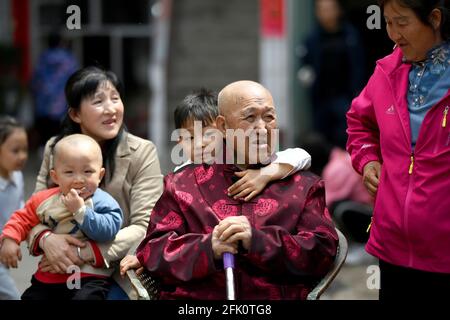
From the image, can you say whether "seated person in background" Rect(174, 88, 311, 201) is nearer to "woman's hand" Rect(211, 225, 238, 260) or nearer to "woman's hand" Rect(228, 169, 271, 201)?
"woman's hand" Rect(228, 169, 271, 201)

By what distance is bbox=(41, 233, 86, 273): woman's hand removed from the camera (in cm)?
367

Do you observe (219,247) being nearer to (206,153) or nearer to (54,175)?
(206,153)

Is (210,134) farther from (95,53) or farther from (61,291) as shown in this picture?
(95,53)

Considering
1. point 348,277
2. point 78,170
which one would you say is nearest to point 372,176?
point 78,170

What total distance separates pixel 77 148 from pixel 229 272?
90 cm

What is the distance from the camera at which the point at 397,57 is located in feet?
11.2

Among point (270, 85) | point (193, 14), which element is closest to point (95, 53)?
point (193, 14)

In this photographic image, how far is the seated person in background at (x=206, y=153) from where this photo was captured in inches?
133

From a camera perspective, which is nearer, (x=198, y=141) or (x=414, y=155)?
(x=414, y=155)

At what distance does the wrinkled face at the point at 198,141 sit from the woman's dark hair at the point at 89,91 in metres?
0.32

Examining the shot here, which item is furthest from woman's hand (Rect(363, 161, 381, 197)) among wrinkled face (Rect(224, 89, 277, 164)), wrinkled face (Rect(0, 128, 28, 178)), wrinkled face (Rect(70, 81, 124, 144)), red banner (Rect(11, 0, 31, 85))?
red banner (Rect(11, 0, 31, 85))

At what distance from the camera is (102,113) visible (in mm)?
3900

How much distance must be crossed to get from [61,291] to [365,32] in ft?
19.2

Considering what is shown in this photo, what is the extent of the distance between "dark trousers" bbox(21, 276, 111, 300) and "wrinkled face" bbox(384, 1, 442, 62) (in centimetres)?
157
